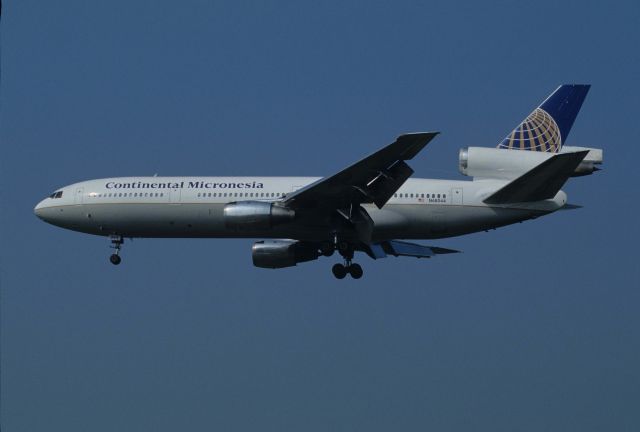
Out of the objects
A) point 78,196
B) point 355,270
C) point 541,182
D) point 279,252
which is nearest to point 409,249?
point 355,270

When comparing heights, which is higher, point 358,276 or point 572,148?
point 572,148

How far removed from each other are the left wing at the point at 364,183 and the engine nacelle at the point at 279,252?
4.02 metres

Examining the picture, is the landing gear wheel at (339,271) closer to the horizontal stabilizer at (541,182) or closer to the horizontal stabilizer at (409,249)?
the horizontal stabilizer at (409,249)

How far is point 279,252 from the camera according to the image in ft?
120

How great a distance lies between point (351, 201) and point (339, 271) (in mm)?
4337

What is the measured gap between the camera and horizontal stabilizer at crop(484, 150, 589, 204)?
30281mm

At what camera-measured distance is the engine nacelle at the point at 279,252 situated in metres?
36.7

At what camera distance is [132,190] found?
36.5 m

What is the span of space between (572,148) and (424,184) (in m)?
5.70

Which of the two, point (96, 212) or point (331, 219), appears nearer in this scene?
point (331, 219)

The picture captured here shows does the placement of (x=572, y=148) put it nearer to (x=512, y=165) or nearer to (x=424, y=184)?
(x=512, y=165)

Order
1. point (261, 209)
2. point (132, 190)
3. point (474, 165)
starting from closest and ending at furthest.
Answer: point (261, 209)
point (474, 165)
point (132, 190)

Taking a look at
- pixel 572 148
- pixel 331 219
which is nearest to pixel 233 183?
pixel 331 219

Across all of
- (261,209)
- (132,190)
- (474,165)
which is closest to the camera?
(261,209)
